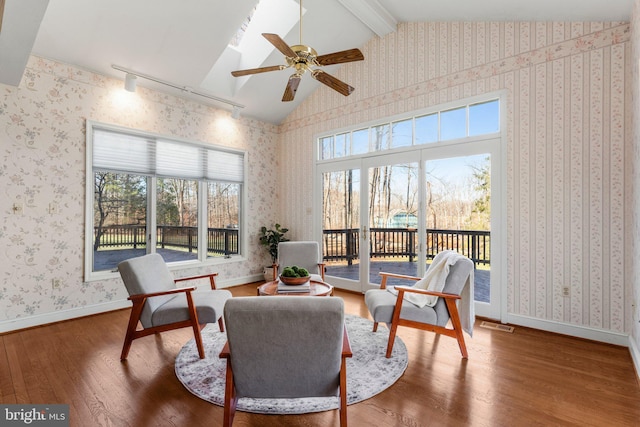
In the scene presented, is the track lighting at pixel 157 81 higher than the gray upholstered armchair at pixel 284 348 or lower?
higher

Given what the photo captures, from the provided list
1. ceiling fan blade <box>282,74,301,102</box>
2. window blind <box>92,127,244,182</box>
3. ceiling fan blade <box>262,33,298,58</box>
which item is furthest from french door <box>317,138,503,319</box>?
ceiling fan blade <box>262,33,298,58</box>

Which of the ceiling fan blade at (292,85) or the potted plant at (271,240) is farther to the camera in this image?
the potted plant at (271,240)

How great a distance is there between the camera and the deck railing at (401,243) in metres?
3.73

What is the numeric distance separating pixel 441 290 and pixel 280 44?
2.45 m

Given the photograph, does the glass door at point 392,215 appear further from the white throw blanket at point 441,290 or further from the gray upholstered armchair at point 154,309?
the gray upholstered armchair at point 154,309

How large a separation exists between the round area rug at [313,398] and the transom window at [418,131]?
8.48 ft

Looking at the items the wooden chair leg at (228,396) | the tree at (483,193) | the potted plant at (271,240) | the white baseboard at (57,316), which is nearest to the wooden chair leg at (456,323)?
the tree at (483,193)

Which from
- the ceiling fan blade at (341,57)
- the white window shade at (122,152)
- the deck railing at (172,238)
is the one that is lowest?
the deck railing at (172,238)

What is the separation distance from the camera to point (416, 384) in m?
2.23

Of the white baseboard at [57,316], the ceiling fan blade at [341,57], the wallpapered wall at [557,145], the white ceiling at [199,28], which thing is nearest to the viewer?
the ceiling fan blade at [341,57]

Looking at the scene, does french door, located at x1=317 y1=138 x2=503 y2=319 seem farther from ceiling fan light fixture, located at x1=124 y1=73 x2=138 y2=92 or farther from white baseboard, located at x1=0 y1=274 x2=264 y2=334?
white baseboard, located at x1=0 y1=274 x2=264 y2=334

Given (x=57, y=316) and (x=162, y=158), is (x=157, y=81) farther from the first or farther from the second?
(x=57, y=316)

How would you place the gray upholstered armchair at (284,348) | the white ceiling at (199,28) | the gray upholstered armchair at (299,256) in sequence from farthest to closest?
1. the gray upholstered armchair at (299,256)
2. the white ceiling at (199,28)
3. the gray upholstered armchair at (284,348)

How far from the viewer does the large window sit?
395 centimetres
